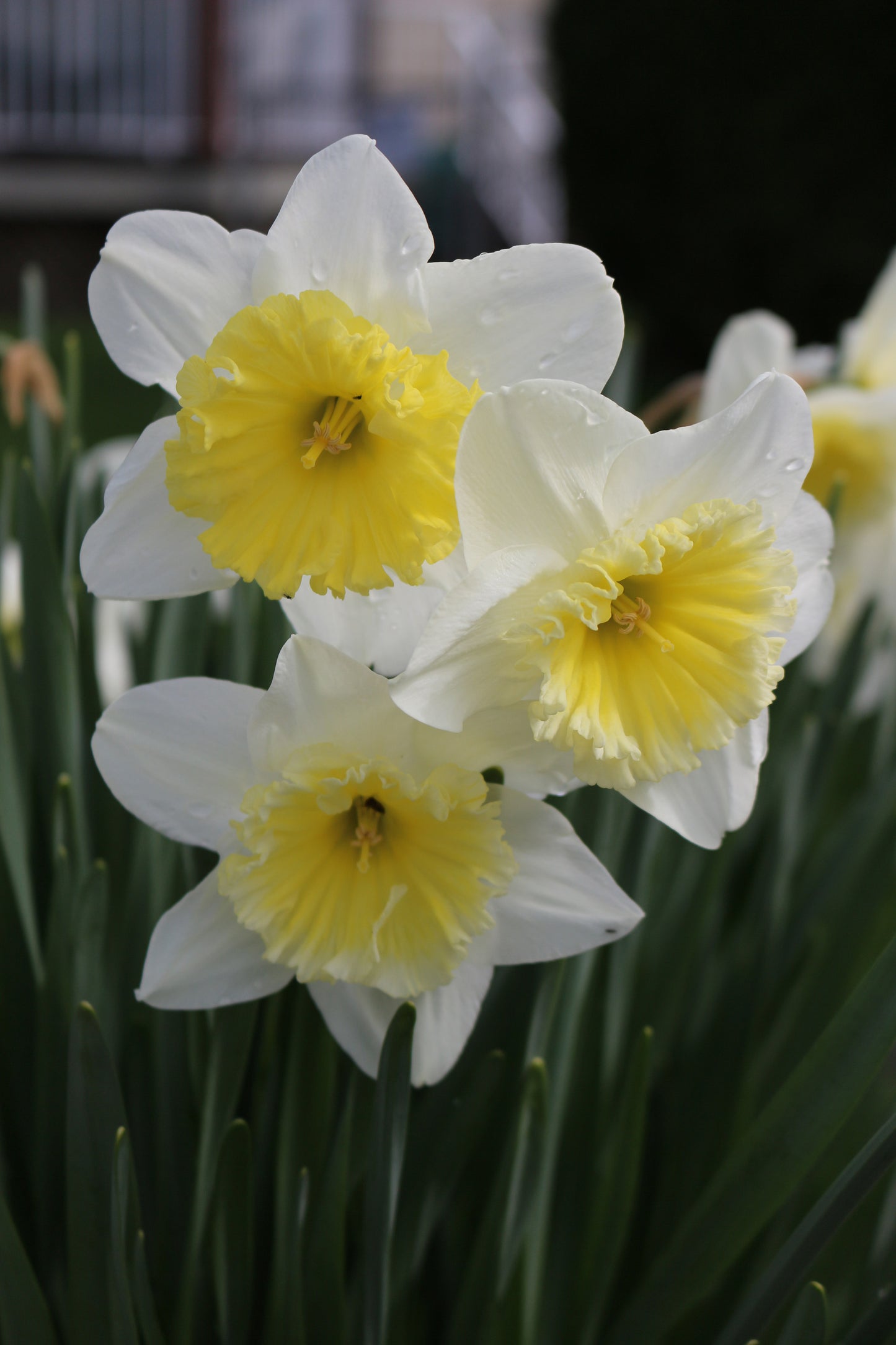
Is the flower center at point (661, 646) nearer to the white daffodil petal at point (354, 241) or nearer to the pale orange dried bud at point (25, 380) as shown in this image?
the white daffodil petal at point (354, 241)

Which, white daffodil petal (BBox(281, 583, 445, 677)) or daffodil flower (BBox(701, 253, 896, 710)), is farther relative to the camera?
daffodil flower (BBox(701, 253, 896, 710))

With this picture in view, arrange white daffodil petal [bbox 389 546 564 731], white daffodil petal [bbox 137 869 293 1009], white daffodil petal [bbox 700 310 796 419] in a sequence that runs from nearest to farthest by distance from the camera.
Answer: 1. white daffodil petal [bbox 389 546 564 731]
2. white daffodil petal [bbox 137 869 293 1009]
3. white daffodil petal [bbox 700 310 796 419]

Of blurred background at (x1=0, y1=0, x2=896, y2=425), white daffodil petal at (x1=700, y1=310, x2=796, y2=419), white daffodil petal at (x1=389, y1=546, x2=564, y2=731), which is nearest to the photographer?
white daffodil petal at (x1=389, y1=546, x2=564, y2=731)

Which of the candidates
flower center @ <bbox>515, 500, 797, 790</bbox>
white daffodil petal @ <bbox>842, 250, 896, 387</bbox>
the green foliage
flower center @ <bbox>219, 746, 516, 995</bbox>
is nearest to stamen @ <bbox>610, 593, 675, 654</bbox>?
flower center @ <bbox>515, 500, 797, 790</bbox>

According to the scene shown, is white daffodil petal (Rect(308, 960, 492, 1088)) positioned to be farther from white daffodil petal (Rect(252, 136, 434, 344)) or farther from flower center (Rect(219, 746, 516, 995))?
white daffodil petal (Rect(252, 136, 434, 344))

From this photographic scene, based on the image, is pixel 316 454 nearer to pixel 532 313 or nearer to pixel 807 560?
pixel 532 313

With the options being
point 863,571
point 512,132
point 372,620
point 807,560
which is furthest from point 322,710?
point 512,132

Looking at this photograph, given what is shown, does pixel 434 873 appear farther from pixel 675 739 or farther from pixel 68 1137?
pixel 68 1137
